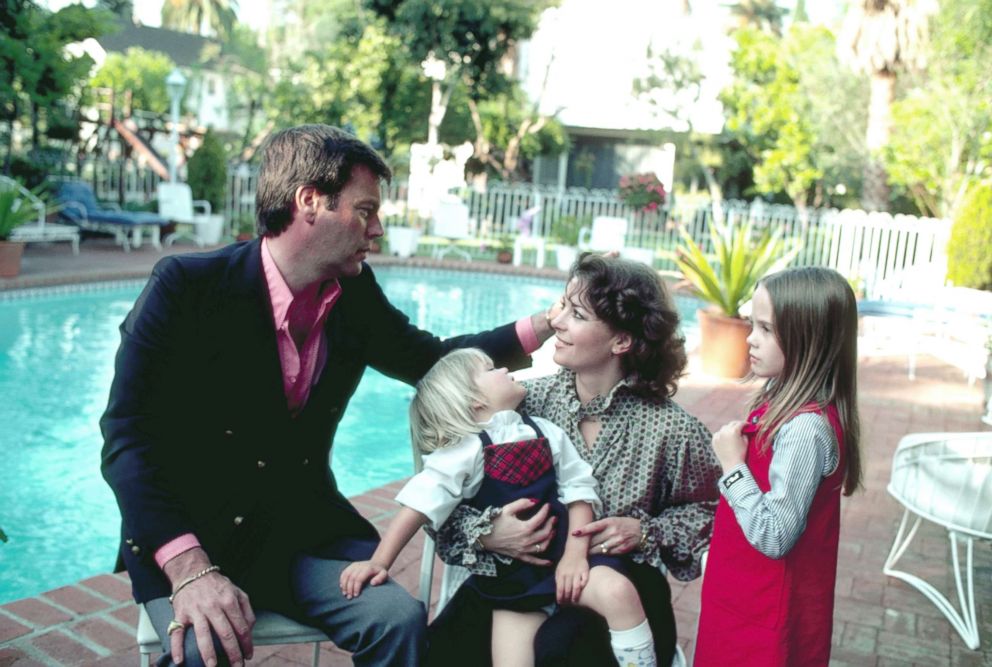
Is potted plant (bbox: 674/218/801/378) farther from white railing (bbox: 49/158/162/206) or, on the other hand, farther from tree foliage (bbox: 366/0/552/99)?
tree foliage (bbox: 366/0/552/99)

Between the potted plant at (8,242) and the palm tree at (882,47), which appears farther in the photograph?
the palm tree at (882,47)

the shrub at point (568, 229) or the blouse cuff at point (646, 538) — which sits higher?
the shrub at point (568, 229)

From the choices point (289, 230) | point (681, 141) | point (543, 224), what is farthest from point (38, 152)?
point (681, 141)

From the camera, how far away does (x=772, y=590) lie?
2.07 meters

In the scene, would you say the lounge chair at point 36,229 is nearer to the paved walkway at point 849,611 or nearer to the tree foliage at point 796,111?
the paved walkway at point 849,611

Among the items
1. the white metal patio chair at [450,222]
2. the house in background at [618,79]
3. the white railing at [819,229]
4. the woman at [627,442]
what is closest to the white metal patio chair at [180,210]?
the white railing at [819,229]

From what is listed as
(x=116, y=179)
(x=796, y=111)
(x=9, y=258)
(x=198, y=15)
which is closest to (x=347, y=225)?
(x=9, y=258)

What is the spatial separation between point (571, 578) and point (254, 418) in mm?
792

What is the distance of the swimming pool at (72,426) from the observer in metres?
4.89

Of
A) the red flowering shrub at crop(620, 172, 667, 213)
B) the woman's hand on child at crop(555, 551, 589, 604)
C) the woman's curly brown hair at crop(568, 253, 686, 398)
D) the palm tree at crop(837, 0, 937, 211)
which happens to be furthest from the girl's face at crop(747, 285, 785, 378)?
the palm tree at crop(837, 0, 937, 211)

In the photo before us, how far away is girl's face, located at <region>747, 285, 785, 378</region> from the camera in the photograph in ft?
6.92

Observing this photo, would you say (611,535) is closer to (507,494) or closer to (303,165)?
(507,494)

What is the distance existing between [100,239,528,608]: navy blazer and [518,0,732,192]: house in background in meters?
25.1

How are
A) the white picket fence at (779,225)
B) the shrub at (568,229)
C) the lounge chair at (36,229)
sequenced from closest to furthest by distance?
1. the lounge chair at (36,229)
2. the white picket fence at (779,225)
3. the shrub at (568,229)
